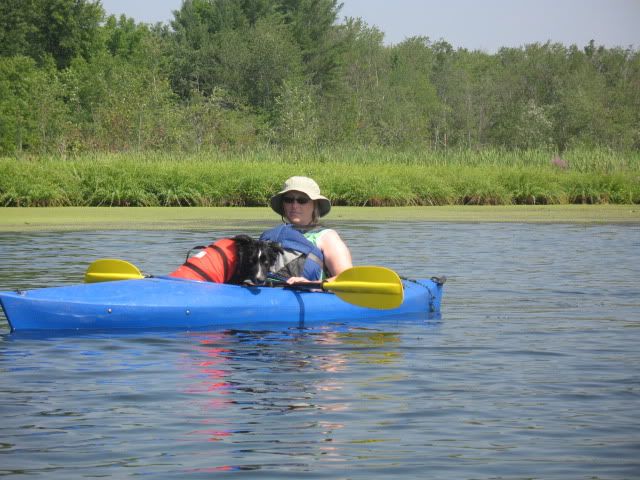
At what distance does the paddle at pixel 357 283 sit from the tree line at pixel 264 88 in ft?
77.1

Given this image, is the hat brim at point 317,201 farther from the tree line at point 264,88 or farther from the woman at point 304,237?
the tree line at point 264,88

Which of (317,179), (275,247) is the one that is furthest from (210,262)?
(317,179)

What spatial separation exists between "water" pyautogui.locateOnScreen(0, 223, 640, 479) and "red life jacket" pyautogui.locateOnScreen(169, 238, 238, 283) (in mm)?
470

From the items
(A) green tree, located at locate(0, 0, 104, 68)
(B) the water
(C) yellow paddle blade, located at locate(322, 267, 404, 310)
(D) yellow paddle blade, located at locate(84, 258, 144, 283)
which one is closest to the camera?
(B) the water

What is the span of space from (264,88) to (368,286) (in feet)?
158

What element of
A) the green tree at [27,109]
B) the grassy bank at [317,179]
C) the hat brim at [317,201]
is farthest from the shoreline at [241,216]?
the green tree at [27,109]

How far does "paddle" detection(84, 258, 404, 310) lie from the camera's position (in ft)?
26.4

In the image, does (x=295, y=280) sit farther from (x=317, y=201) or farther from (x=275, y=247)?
(x=317, y=201)

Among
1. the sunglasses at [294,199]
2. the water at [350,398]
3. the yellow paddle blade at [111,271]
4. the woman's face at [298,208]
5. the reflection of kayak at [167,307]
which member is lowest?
the water at [350,398]

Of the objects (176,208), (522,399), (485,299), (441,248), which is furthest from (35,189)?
(522,399)

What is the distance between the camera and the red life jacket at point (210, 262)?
7.87 metres

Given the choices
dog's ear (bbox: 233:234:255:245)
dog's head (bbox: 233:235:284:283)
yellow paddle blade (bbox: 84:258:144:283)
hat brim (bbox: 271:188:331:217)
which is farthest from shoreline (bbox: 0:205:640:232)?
dog's ear (bbox: 233:234:255:245)

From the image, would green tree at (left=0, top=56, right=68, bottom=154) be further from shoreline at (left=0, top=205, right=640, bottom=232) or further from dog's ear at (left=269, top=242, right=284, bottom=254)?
dog's ear at (left=269, top=242, right=284, bottom=254)

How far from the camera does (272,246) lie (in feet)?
25.8
